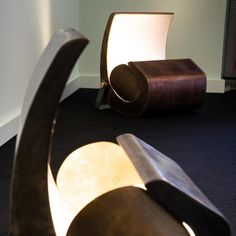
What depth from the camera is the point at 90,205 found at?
1.88 feet

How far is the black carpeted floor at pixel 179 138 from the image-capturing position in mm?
1642

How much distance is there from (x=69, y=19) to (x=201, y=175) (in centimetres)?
216

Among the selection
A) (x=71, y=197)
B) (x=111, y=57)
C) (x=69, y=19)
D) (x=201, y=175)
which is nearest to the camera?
(x=71, y=197)

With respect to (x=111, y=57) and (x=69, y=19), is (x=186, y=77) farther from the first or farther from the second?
(x=69, y=19)

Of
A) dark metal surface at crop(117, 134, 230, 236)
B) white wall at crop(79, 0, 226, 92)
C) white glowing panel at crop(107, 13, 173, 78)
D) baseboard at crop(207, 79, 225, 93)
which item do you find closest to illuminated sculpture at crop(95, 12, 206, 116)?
white glowing panel at crop(107, 13, 173, 78)

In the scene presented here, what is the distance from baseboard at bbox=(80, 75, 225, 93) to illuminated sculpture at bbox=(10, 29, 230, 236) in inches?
127

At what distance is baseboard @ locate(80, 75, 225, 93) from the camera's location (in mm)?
3754

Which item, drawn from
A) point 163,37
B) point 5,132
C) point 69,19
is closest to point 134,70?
point 163,37

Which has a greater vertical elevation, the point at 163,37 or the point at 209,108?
the point at 163,37

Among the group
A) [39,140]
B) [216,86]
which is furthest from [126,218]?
[216,86]

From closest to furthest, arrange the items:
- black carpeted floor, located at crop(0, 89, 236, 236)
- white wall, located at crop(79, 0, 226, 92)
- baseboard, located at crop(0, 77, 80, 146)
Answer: black carpeted floor, located at crop(0, 89, 236, 236), baseboard, located at crop(0, 77, 80, 146), white wall, located at crop(79, 0, 226, 92)

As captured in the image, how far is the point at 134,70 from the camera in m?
2.66

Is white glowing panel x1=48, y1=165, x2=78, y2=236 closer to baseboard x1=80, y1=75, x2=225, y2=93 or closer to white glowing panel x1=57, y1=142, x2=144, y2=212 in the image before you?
white glowing panel x1=57, y1=142, x2=144, y2=212

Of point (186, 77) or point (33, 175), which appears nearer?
point (33, 175)
